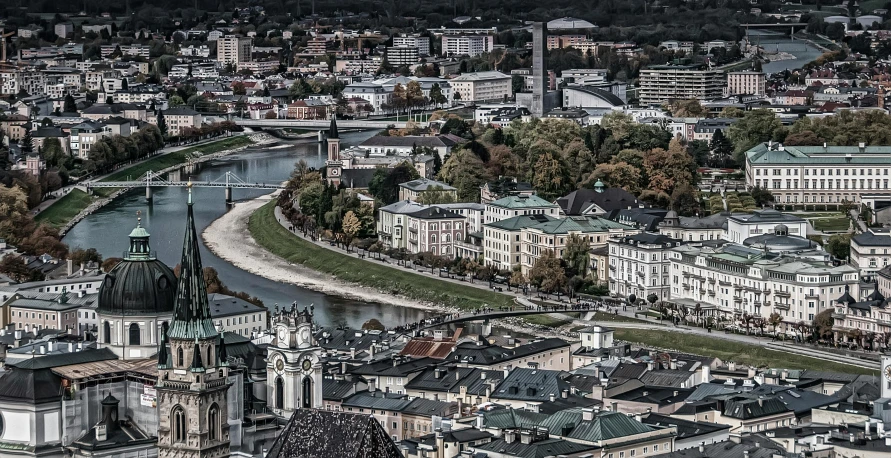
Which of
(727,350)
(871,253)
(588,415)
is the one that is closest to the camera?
(588,415)

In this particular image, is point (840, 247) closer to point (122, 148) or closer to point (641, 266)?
point (641, 266)

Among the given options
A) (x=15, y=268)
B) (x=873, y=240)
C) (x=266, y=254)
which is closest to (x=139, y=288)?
(x=15, y=268)

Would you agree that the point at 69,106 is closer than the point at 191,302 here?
No

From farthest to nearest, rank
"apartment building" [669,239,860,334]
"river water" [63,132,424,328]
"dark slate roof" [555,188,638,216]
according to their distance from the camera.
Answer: "dark slate roof" [555,188,638,216] < "river water" [63,132,424,328] < "apartment building" [669,239,860,334]

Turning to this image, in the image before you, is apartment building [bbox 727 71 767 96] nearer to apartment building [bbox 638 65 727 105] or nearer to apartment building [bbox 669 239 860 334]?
apartment building [bbox 638 65 727 105]

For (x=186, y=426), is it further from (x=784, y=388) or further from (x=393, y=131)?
(x=393, y=131)

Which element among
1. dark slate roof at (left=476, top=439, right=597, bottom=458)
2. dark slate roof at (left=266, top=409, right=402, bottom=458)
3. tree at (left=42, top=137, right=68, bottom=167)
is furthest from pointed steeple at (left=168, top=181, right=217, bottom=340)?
tree at (left=42, top=137, right=68, bottom=167)

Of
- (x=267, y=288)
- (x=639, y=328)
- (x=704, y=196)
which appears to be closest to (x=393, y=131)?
(x=704, y=196)
